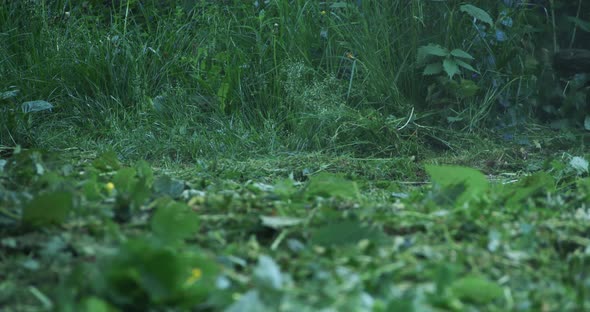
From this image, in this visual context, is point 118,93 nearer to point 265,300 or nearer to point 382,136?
point 382,136

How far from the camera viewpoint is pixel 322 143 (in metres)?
4.25

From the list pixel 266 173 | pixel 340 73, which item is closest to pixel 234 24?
pixel 340 73

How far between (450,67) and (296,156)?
1141mm

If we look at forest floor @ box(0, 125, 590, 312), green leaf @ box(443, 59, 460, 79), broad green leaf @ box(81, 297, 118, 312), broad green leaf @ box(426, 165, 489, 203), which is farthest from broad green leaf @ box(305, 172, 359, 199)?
green leaf @ box(443, 59, 460, 79)

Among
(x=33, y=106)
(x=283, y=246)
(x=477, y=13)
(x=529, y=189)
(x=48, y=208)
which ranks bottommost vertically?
(x=33, y=106)

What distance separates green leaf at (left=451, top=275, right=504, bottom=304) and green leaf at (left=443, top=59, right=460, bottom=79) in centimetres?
309

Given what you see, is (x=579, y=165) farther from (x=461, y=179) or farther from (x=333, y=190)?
(x=333, y=190)

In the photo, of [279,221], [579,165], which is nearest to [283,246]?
[279,221]

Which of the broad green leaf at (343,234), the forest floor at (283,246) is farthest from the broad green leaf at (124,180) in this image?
the broad green leaf at (343,234)

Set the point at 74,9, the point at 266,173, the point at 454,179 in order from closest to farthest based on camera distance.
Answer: the point at 454,179 < the point at 266,173 < the point at 74,9

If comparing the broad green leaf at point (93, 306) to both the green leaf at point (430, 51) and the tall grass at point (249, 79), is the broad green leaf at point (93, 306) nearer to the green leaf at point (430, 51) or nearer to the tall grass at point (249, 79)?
the tall grass at point (249, 79)

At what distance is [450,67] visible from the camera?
14.3 feet

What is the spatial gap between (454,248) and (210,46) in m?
3.69

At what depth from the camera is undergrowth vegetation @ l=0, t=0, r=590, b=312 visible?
1.36m
